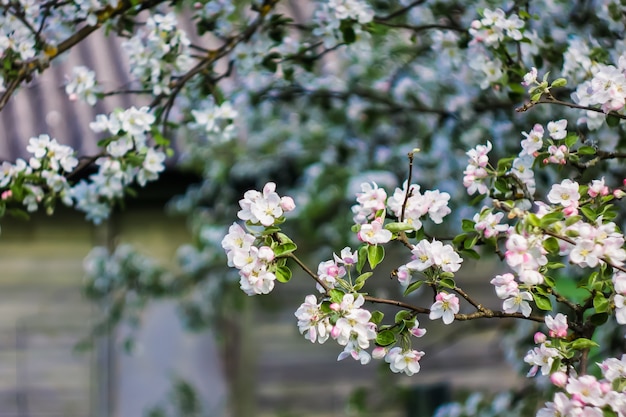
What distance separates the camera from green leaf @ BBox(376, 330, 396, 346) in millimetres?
1501

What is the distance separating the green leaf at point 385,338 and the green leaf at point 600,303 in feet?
1.07

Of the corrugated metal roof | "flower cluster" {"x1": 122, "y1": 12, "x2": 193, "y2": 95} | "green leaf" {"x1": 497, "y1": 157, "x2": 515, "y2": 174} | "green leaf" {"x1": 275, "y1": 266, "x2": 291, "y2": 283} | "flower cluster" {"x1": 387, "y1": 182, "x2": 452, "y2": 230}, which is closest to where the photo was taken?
"green leaf" {"x1": 275, "y1": 266, "x2": 291, "y2": 283}

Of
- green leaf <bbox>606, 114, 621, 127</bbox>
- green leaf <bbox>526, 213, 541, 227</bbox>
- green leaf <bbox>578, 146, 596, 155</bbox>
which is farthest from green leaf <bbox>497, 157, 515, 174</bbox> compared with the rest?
green leaf <bbox>526, 213, 541, 227</bbox>

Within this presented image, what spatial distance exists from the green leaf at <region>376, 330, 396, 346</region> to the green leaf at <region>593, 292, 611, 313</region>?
33cm

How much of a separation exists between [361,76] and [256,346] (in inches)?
62.0

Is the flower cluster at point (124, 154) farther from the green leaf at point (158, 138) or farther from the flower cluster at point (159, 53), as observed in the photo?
the flower cluster at point (159, 53)

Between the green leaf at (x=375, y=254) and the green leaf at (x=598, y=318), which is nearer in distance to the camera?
the green leaf at (x=375, y=254)

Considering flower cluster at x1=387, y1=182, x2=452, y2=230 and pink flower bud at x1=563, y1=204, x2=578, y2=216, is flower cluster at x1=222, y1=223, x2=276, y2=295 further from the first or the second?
pink flower bud at x1=563, y1=204, x2=578, y2=216

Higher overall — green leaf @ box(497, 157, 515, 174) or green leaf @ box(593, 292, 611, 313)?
green leaf @ box(497, 157, 515, 174)

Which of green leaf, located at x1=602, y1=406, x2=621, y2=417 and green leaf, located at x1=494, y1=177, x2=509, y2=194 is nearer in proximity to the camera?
green leaf, located at x1=602, y1=406, x2=621, y2=417

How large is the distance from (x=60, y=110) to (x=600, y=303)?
12.2ft

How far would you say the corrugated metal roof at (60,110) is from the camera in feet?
14.8

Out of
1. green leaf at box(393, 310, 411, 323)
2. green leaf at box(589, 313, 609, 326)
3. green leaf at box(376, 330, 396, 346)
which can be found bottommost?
green leaf at box(589, 313, 609, 326)

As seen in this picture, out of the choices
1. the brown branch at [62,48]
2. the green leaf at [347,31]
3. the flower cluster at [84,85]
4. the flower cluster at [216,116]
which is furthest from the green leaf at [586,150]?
the flower cluster at [84,85]
